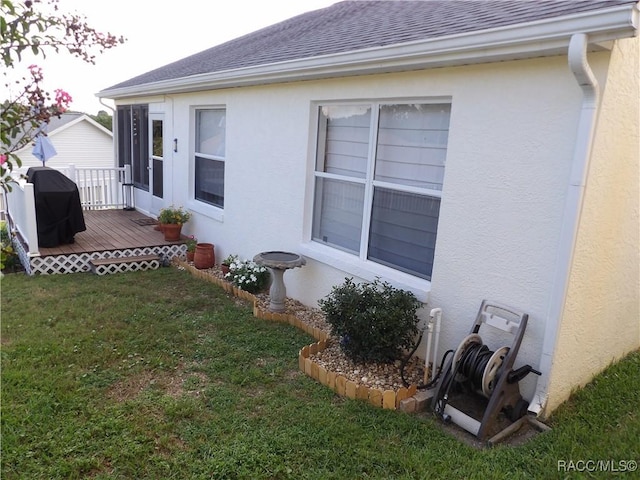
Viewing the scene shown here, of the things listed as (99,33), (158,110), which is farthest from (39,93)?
(158,110)

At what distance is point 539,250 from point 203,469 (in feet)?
8.83

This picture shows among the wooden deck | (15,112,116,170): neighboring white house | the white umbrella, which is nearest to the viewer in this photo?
the wooden deck

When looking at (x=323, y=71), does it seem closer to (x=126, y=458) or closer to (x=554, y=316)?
(x=554, y=316)

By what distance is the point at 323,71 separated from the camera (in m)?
4.88

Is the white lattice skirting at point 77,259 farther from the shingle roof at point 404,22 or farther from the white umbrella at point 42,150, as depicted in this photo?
the white umbrella at point 42,150

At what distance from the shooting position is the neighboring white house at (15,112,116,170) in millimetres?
28922

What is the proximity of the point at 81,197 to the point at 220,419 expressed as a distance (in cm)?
939

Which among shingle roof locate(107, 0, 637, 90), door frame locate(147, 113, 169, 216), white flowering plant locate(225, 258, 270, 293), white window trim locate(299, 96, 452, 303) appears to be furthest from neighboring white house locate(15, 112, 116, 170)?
white window trim locate(299, 96, 452, 303)

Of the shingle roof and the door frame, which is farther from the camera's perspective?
the door frame

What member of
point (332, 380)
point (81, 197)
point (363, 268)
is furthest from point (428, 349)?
point (81, 197)

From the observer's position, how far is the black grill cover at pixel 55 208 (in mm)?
7320

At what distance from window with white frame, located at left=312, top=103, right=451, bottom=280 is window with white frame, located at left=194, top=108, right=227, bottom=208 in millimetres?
2618

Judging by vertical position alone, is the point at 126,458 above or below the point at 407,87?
below

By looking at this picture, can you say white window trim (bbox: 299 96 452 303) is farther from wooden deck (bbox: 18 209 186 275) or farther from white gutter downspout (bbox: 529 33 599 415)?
wooden deck (bbox: 18 209 186 275)
